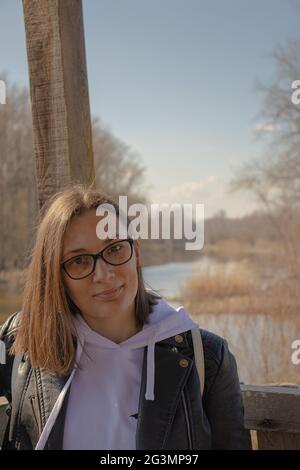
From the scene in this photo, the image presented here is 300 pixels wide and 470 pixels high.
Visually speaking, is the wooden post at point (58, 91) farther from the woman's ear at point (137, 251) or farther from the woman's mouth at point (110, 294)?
the woman's mouth at point (110, 294)

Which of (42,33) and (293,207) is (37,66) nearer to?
(42,33)

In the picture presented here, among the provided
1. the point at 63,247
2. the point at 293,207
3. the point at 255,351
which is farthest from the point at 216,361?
the point at 293,207

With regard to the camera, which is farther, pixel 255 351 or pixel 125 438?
pixel 255 351

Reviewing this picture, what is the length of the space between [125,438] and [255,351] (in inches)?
227

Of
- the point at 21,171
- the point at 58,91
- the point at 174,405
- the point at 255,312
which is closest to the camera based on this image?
the point at 174,405

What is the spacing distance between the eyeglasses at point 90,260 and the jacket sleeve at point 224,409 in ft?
1.13

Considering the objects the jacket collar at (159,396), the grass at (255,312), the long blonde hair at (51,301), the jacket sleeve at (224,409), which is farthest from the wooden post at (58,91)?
the grass at (255,312)

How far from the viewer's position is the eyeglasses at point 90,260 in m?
1.30

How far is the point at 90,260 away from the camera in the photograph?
130 cm

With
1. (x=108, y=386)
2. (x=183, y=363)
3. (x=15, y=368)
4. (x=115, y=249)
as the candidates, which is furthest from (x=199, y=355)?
(x=15, y=368)

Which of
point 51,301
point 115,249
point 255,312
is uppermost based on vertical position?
point 255,312

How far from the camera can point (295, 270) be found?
351 inches

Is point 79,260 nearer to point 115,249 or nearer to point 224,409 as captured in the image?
point 115,249

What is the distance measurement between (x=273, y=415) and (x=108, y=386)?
53 cm
